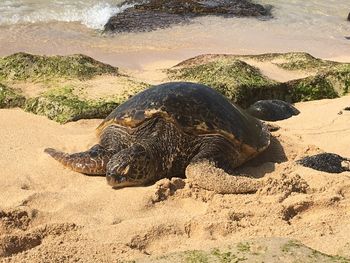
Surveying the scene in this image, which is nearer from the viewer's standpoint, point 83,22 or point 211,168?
point 211,168

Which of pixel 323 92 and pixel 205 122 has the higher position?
pixel 205 122

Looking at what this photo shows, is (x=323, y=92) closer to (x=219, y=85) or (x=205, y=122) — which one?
(x=219, y=85)

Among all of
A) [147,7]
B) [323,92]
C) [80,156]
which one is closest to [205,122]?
[80,156]

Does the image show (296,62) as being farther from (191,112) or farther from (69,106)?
(191,112)

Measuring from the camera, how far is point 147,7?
14336 millimetres

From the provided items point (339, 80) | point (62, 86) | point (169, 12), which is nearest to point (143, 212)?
point (62, 86)

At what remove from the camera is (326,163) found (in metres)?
4.33

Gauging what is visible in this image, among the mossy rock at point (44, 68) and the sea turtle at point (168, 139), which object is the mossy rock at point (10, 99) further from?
the sea turtle at point (168, 139)

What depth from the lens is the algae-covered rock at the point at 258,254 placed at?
8.68ft

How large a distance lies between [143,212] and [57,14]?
10.3 m

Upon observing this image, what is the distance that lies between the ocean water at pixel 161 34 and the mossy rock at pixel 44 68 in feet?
7.92

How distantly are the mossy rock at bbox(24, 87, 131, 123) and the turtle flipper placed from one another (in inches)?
47.4

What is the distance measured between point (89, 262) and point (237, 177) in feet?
4.96

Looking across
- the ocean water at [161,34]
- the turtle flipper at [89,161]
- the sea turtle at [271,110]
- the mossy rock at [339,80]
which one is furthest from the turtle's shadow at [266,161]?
the ocean water at [161,34]
